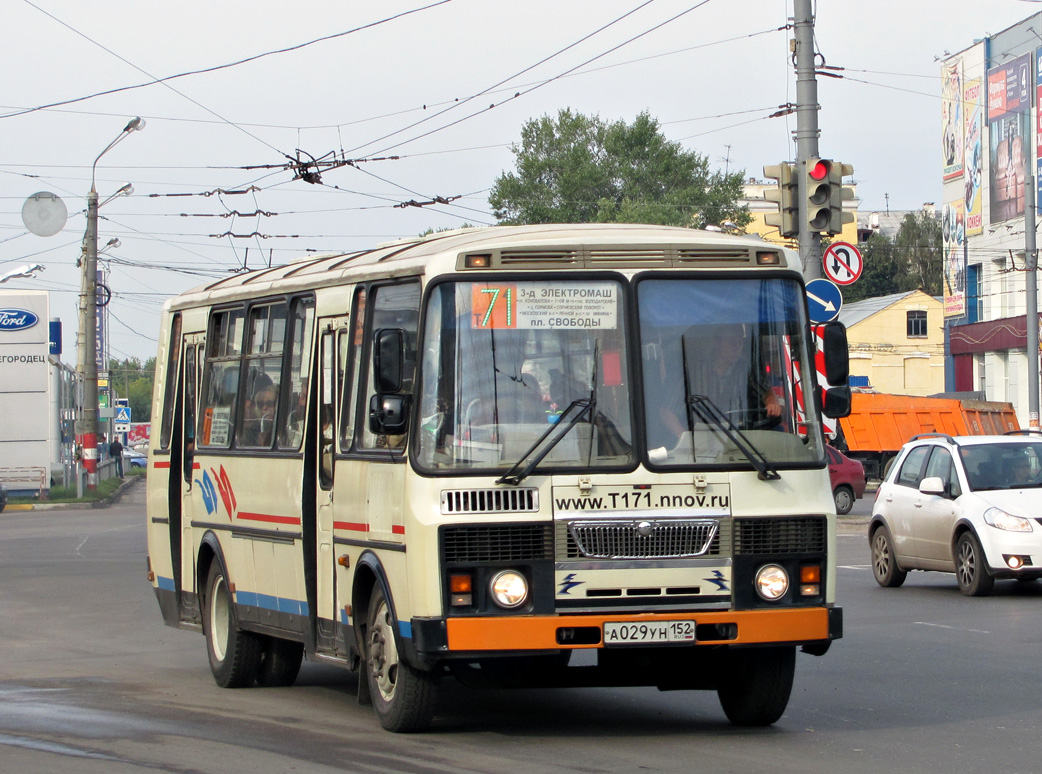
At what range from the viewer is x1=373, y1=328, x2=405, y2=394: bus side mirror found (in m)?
7.77

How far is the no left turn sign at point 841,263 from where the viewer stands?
1920 cm

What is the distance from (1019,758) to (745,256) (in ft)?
8.96

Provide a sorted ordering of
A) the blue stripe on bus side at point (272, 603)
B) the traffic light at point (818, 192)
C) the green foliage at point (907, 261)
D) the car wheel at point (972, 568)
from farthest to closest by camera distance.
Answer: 1. the green foliage at point (907, 261)
2. the traffic light at point (818, 192)
3. the car wheel at point (972, 568)
4. the blue stripe on bus side at point (272, 603)

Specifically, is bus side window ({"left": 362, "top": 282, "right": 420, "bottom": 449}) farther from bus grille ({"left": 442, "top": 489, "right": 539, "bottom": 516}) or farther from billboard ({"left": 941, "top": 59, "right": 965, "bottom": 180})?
billboard ({"left": 941, "top": 59, "right": 965, "bottom": 180})

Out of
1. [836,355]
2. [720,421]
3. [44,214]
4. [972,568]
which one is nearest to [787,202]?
[972,568]

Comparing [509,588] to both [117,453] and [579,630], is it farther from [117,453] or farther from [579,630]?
[117,453]

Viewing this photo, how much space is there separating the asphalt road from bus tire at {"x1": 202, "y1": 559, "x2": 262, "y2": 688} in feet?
0.61

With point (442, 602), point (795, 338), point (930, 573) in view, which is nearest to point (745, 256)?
point (795, 338)

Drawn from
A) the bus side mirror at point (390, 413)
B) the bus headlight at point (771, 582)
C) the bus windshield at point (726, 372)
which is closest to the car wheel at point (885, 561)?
the bus windshield at point (726, 372)

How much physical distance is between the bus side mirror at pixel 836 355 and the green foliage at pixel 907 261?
99699 millimetres

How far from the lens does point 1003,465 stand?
16.4 m

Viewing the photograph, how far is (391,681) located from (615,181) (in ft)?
268

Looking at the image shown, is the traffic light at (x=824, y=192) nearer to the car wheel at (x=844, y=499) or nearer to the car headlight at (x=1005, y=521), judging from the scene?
the car headlight at (x=1005, y=521)

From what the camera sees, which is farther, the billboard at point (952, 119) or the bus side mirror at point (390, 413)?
the billboard at point (952, 119)
